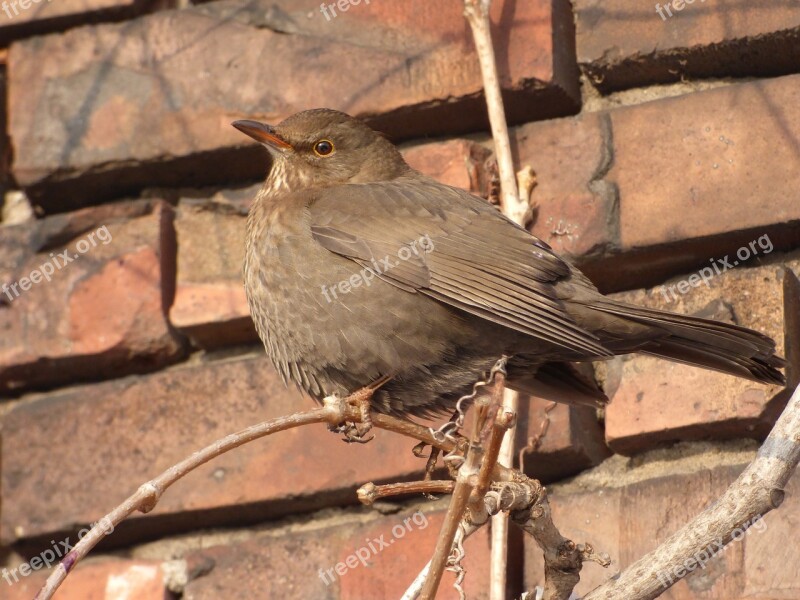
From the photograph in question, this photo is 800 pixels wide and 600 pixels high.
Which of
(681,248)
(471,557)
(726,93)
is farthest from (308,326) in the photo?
(726,93)

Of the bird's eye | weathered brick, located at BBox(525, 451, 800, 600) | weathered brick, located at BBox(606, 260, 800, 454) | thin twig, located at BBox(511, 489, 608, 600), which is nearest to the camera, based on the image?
thin twig, located at BBox(511, 489, 608, 600)

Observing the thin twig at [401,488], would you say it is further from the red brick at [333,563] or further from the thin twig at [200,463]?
the red brick at [333,563]

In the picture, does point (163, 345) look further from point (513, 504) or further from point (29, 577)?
point (513, 504)

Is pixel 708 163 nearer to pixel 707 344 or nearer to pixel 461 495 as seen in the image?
pixel 707 344

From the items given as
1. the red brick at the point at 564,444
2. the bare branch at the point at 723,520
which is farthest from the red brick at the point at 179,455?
the bare branch at the point at 723,520

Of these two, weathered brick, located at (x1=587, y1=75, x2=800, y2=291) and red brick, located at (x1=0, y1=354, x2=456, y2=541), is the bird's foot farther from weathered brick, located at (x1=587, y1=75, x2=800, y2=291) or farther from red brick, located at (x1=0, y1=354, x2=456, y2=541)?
weathered brick, located at (x1=587, y1=75, x2=800, y2=291)

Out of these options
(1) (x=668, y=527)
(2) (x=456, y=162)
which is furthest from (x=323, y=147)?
(1) (x=668, y=527)

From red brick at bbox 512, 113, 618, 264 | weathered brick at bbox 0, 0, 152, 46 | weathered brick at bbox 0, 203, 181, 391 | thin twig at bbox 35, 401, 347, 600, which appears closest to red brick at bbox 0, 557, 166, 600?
weathered brick at bbox 0, 203, 181, 391
